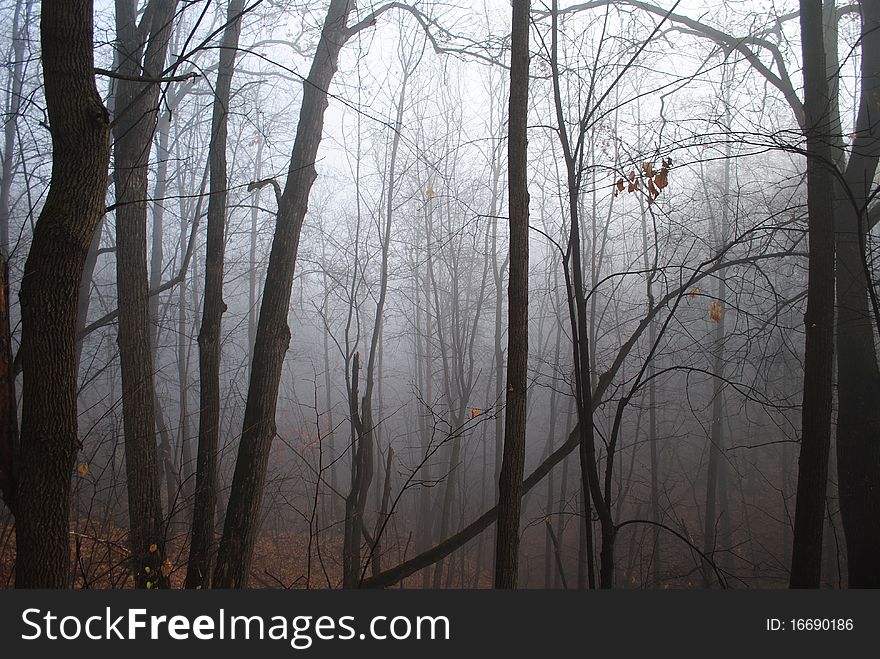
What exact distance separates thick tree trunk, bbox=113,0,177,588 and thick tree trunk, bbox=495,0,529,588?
2629mm

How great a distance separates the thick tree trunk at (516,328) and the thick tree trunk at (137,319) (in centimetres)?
263

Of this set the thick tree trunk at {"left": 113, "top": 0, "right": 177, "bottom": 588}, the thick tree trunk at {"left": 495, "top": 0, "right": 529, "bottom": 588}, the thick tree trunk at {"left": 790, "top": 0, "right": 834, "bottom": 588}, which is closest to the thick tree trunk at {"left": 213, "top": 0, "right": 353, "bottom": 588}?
the thick tree trunk at {"left": 113, "top": 0, "right": 177, "bottom": 588}

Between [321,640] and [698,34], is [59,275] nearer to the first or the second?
[321,640]

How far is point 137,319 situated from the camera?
459 centimetres

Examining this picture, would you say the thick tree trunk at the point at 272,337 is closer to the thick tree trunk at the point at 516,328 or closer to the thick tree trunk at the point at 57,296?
the thick tree trunk at the point at 516,328

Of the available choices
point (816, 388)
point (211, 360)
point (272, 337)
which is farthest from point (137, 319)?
point (816, 388)

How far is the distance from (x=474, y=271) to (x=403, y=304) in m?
4.65

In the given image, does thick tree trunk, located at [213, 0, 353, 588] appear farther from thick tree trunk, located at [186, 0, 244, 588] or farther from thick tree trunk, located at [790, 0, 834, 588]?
thick tree trunk, located at [790, 0, 834, 588]

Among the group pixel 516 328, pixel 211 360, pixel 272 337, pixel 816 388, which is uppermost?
pixel 272 337

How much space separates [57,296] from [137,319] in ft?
7.75

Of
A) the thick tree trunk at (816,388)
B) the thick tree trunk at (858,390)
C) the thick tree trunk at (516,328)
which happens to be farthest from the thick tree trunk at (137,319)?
the thick tree trunk at (858,390)

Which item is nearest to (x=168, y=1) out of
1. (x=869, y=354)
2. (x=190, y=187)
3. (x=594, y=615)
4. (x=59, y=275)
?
(x=59, y=275)

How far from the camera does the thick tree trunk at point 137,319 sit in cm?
432

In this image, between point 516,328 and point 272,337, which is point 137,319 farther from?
point 516,328
